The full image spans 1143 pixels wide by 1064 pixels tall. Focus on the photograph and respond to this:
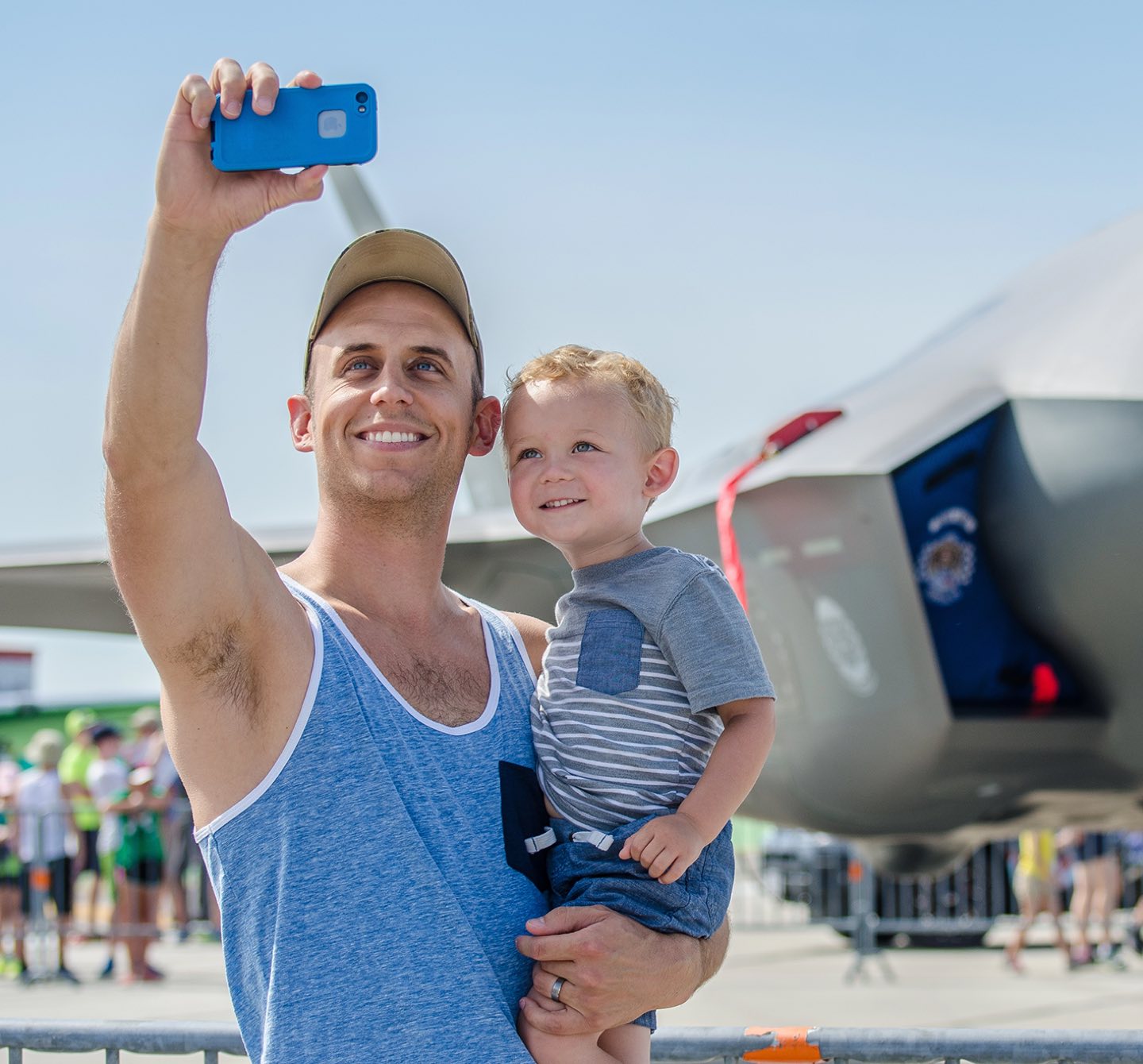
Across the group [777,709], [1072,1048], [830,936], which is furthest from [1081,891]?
[1072,1048]

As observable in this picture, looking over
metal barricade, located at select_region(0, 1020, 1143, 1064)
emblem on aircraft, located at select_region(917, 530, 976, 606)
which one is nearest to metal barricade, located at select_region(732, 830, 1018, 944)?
emblem on aircraft, located at select_region(917, 530, 976, 606)

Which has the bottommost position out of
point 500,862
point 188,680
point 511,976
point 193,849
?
point 193,849

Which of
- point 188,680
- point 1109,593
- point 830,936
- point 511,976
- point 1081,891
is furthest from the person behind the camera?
point 830,936

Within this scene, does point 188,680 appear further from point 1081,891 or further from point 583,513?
point 1081,891

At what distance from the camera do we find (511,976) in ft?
6.49

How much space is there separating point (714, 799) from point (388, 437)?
79cm

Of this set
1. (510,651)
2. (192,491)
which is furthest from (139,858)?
(192,491)

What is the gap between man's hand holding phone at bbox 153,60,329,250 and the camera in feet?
5.26

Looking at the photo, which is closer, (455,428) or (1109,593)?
(455,428)

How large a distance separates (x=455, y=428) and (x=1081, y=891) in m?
10.9

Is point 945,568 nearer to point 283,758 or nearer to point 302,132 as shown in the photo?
point 283,758

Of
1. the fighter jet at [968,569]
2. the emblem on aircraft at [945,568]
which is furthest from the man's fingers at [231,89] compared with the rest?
the emblem on aircraft at [945,568]

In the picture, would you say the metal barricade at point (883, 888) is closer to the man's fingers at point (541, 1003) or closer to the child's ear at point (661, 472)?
the child's ear at point (661, 472)

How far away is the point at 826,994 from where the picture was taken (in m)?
9.03
